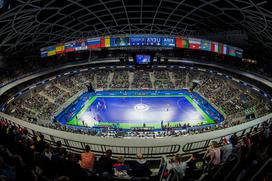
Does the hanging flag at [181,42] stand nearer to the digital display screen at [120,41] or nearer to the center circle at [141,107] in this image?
the digital display screen at [120,41]

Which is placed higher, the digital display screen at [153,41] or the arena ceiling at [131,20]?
the arena ceiling at [131,20]

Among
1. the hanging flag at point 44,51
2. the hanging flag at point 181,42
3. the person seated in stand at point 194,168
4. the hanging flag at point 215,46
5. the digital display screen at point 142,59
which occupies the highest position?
the hanging flag at point 181,42

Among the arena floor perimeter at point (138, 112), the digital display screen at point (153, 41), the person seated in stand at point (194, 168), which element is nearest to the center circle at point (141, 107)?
the arena floor perimeter at point (138, 112)

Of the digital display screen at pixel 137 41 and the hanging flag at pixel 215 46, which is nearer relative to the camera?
the digital display screen at pixel 137 41

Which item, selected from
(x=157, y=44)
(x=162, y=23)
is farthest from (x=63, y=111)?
(x=162, y=23)

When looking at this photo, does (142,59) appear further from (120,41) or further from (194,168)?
(194,168)

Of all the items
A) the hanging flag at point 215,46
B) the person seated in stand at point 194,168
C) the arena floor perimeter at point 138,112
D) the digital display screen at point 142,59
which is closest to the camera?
the person seated in stand at point 194,168

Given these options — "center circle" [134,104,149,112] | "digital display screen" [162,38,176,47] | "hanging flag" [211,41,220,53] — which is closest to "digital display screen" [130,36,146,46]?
"digital display screen" [162,38,176,47]
